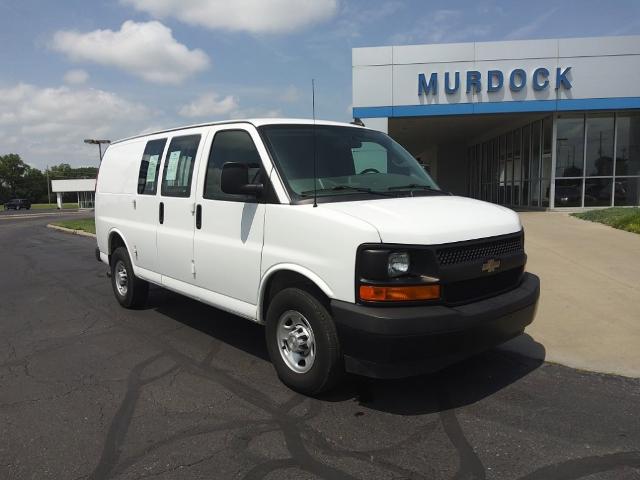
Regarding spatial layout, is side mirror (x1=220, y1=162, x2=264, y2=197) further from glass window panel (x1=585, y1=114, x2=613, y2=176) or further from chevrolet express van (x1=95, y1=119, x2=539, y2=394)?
glass window panel (x1=585, y1=114, x2=613, y2=176)

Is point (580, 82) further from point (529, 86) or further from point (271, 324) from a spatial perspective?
point (271, 324)

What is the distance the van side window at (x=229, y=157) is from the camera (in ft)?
13.9

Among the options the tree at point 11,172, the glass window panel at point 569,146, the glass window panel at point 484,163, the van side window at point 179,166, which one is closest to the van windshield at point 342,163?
the van side window at point 179,166

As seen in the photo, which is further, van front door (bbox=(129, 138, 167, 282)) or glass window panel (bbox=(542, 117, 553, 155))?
glass window panel (bbox=(542, 117, 553, 155))

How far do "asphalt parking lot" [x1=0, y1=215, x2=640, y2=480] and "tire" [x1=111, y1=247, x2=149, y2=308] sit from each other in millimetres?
1073

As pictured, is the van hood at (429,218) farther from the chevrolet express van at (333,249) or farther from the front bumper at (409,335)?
the front bumper at (409,335)

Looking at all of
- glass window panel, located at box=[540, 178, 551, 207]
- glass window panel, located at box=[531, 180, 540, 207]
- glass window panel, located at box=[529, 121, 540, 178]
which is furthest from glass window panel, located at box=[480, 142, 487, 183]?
glass window panel, located at box=[540, 178, 551, 207]

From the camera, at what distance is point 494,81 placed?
59.3 feet

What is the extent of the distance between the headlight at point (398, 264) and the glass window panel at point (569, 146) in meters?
17.3

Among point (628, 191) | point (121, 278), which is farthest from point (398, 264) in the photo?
point (628, 191)

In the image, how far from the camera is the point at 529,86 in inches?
705

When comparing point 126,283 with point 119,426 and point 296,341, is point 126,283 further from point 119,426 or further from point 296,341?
point 296,341

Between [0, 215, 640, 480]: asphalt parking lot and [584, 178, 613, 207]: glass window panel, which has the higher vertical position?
[584, 178, 613, 207]: glass window panel

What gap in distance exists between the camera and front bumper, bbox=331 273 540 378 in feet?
10.4
